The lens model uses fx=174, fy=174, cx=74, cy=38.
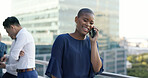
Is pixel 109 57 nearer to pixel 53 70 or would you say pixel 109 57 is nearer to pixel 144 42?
pixel 144 42

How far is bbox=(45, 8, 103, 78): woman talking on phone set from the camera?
113 centimetres

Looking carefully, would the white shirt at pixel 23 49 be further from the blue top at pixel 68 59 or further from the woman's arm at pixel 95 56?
the woman's arm at pixel 95 56

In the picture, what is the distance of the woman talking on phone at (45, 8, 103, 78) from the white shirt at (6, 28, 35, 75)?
0.84m

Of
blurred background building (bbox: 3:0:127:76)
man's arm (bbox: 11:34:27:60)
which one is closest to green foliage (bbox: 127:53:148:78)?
blurred background building (bbox: 3:0:127:76)

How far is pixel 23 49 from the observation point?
1927 mm

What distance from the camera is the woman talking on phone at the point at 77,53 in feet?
3.70

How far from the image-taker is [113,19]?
69312 millimetres

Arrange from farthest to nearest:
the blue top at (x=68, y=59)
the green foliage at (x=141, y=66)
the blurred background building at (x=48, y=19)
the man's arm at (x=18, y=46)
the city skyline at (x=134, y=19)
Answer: the city skyline at (x=134, y=19) → the blurred background building at (x=48, y=19) → the green foliage at (x=141, y=66) → the man's arm at (x=18, y=46) → the blue top at (x=68, y=59)

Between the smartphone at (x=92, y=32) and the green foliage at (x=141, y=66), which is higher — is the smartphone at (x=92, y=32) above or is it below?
above

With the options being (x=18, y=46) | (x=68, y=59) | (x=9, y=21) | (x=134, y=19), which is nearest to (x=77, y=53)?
(x=68, y=59)

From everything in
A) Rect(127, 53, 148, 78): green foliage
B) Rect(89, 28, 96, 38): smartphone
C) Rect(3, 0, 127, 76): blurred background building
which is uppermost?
Rect(3, 0, 127, 76): blurred background building

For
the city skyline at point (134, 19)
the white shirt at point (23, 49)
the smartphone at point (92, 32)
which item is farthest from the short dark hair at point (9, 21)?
the city skyline at point (134, 19)

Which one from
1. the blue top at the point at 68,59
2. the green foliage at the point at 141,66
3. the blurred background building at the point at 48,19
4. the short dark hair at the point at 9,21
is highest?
the blurred background building at the point at 48,19

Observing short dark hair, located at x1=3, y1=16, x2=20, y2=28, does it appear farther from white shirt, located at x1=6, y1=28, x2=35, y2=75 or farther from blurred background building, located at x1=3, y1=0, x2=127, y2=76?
blurred background building, located at x1=3, y1=0, x2=127, y2=76
